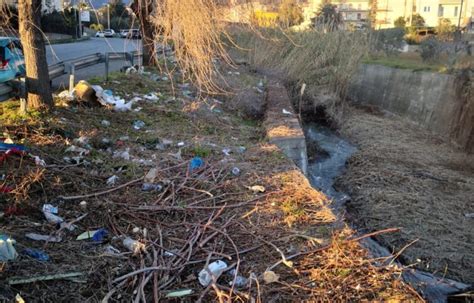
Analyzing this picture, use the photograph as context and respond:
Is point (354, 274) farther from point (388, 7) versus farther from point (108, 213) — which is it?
point (388, 7)

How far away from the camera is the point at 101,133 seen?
6.94 meters

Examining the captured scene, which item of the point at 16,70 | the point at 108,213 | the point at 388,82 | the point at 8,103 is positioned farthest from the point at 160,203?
the point at 388,82

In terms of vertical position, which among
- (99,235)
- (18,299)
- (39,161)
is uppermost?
(39,161)

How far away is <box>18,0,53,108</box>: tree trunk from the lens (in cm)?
690

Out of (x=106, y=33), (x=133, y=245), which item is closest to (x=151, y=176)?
(x=133, y=245)

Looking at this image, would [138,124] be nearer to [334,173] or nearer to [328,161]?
[334,173]

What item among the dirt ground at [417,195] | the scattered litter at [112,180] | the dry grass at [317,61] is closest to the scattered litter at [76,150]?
the scattered litter at [112,180]

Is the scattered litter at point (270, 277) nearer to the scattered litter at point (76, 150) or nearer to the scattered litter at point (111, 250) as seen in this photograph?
the scattered litter at point (111, 250)

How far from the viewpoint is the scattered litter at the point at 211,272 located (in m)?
3.39

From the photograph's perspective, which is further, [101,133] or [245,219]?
[101,133]

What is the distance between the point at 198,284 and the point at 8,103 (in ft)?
18.9

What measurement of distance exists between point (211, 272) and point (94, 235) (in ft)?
3.68

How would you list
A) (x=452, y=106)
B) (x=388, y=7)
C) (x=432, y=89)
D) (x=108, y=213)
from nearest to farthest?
(x=108, y=213)
(x=452, y=106)
(x=432, y=89)
(x=388, y=7)

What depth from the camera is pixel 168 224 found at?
4293 mm
